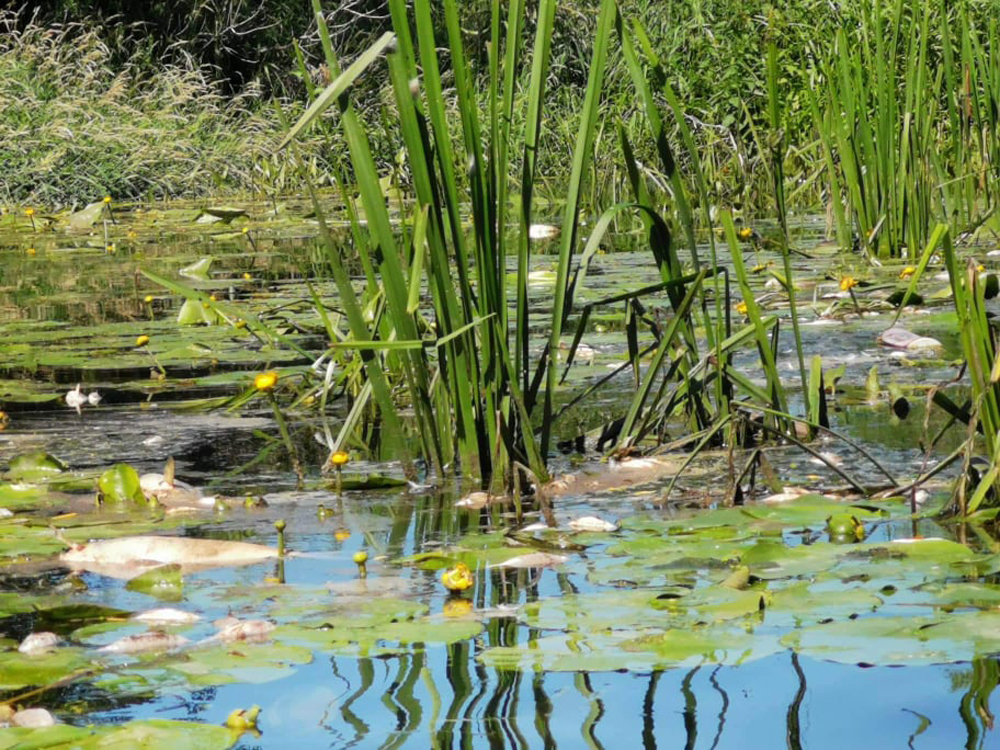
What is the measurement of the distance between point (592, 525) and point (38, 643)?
2.62 ft

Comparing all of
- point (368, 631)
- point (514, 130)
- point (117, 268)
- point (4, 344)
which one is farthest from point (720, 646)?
point (514, 130)

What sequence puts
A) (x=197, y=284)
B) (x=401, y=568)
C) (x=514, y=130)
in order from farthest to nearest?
(x=514, y=130), (x=197, y=284), (x=401, y=568)

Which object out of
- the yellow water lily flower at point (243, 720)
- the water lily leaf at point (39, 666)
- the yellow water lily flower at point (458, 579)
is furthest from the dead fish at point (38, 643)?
the yellow water lily flower at point (458, 579)

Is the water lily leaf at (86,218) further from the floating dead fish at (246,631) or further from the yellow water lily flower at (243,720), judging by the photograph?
the yellow water lily flower at (243,720)

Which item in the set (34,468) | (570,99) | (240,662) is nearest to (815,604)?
(240,662)

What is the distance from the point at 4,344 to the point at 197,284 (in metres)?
1.41

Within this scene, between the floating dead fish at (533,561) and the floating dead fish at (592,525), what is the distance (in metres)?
0.16

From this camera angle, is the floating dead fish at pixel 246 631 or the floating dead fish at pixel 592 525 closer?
the floating dead fish at pixel 246 631

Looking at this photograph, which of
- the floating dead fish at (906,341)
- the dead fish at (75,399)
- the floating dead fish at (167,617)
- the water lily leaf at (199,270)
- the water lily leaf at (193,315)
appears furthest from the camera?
the water lily leaf at (199,270)

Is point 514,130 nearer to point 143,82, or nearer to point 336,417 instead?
point 143,82

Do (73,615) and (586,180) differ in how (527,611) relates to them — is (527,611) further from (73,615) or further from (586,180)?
(586,180)

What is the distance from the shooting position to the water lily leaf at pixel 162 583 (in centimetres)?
189

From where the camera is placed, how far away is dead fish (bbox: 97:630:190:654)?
165 cm

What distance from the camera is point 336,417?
10.6 ft
